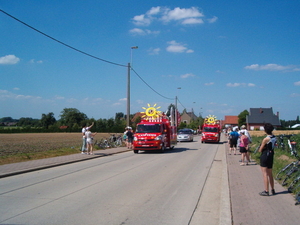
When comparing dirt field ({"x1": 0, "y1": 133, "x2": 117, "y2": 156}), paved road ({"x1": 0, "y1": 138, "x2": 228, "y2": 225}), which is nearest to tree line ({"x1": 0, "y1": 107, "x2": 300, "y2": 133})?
dirt field ({"x1": 0, "y1": 133, "x2": 117, "y2": 156})

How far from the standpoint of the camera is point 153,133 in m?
20.3

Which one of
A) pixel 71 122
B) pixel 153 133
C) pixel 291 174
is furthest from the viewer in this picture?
pixel 71 122

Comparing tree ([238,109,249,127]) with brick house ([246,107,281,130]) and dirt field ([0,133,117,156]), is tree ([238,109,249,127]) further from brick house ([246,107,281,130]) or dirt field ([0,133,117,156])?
dirt field ([0,133,117,156])

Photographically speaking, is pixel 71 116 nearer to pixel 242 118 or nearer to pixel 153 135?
pixel 242 118

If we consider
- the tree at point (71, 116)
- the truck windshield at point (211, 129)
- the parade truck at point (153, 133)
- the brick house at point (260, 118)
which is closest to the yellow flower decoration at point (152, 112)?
the parade truck at point (153, 133)

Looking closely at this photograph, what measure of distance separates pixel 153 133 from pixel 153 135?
0.25 metres

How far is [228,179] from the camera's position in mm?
9789

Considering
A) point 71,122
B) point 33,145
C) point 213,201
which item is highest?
point 71,122

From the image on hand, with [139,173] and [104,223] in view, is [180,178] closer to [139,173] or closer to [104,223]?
[139,173]

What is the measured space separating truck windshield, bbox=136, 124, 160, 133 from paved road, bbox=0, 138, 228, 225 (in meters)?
9.51

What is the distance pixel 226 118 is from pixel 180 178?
140 meters

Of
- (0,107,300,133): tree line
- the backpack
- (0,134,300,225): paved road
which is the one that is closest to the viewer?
(0,134,300,225): paved road

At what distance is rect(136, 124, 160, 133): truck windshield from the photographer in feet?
68.0

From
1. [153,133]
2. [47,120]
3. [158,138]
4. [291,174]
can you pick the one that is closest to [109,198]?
[291,174]
